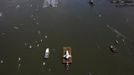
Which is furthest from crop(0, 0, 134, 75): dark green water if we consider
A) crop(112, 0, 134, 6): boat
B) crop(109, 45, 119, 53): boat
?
crop(112, 0, 134, 6): boat

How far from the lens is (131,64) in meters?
22.2

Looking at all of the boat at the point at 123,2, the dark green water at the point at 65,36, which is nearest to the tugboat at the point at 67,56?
the dark green water at the point at 65,36

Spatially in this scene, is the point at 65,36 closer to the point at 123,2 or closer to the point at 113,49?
the point at 113,49

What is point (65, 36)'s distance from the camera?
2634 centimetres

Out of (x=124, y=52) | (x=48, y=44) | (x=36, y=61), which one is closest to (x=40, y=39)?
(x=48, y=44)

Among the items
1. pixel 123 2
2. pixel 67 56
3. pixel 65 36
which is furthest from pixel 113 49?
pixel 123 2

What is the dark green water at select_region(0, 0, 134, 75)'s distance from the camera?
72.3 feet

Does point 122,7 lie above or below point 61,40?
above

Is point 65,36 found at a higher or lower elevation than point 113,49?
higher

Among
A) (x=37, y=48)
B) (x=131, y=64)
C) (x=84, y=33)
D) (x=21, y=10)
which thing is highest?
(x=21, y=10)

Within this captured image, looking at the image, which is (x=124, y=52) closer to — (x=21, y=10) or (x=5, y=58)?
(x=5, y=58)

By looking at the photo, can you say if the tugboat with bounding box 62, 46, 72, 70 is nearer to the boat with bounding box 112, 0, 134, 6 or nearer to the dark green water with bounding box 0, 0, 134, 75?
the dark green water with bounding box 0, 0, 134, 75

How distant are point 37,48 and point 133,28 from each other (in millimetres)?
12702

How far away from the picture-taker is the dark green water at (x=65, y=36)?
72.3ft
